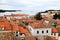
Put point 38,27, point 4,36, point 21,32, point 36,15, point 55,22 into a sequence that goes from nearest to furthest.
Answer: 1. point 4,36
2. point 21,32
3. point 38,27
4. point 55,22
5. point 36,15

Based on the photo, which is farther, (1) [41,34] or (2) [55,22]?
(2) [55,22]

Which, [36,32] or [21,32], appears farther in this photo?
[36,32]

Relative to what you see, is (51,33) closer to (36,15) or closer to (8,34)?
(8,34)

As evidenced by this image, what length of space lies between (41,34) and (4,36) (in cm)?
258

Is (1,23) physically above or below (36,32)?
above

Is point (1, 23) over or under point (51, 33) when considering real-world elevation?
over

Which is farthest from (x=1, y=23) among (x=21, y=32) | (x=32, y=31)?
(x=32, y=31)

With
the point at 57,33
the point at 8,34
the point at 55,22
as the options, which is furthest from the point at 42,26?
the point at 8,34

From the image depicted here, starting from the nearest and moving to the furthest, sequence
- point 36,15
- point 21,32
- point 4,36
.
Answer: point 4,36, point 21,32, point 36,15

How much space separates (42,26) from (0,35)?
2699 mm

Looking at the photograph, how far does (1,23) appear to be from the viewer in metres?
4.15

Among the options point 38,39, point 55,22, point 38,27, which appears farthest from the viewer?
point 55,22

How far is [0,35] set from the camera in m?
2.10

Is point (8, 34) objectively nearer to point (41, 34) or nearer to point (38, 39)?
point (38, 39)
